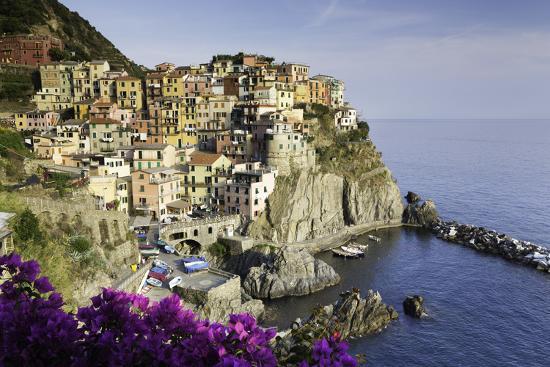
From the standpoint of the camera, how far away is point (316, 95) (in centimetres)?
8869

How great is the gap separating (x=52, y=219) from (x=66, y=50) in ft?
247

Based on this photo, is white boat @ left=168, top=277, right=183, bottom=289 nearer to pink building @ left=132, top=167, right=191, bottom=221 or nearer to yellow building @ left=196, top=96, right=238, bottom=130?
pink building @ left=132, top=167, right=191, bottom=221

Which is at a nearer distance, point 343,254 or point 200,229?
point 200,229

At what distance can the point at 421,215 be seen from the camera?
76.7 metres

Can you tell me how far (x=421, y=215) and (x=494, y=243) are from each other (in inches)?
563

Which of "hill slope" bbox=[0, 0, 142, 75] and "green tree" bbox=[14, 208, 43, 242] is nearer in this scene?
"green tree" bbox=[14, 208, 43, 242]

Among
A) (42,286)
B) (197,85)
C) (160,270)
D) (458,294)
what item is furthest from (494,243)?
(42,286)

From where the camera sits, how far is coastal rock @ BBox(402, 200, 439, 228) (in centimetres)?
7612

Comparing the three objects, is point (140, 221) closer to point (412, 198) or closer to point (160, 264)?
point (160, 264)

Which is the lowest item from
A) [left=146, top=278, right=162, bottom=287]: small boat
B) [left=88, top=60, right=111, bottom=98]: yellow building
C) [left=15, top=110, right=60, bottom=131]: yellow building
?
[left=146, top=278, right=162, bottom=287]: small boat

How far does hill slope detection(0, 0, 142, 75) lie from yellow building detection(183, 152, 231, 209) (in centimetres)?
4366

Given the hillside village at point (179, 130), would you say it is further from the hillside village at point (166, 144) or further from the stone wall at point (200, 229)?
the stone wall at point (200, 229)

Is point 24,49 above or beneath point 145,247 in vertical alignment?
above

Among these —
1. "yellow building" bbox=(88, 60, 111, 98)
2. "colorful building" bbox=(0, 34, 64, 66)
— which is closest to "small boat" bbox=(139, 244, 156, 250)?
"yellow building" bbox=(88, 60, 111, 98)
